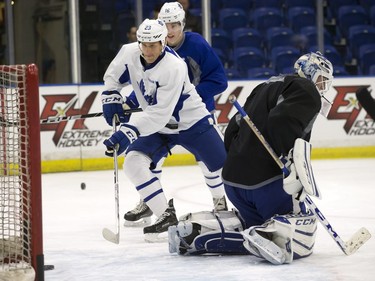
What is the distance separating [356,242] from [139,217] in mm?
1483

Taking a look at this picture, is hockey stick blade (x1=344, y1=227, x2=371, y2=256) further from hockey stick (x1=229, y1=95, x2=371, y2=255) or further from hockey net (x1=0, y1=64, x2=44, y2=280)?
hockey net (x1=0, y1=64, x2=44, y2=280)

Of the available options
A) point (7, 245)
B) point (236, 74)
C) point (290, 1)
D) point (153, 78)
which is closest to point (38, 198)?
point (7, 245)

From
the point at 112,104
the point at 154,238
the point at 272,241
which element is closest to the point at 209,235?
the point at 272,241

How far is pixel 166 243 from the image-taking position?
4.49m

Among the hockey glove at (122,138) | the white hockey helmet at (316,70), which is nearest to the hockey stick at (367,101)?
the white hockey helmet at (316,70)

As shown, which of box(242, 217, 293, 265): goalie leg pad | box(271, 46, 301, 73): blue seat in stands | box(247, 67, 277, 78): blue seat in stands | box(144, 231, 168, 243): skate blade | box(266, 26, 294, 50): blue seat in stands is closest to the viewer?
box(242, 217, 293, 265): goalie leg pad

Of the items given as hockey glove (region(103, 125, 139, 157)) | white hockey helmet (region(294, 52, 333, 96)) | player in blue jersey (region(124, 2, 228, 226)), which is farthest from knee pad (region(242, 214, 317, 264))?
player in blue jersey (region(124, 2, 228, 226))

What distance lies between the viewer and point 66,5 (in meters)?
8.59

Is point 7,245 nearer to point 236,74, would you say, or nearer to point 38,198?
point 38,198

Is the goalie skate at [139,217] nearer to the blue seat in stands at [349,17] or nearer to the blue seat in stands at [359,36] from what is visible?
the blue seat in stands at [359,36]

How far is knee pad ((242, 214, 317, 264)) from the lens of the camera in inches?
149

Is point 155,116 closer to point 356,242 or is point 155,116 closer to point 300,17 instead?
point 356,242

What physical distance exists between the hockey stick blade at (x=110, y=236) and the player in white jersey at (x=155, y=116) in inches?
7.4

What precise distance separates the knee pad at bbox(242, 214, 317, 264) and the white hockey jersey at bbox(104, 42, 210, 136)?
0.82m
